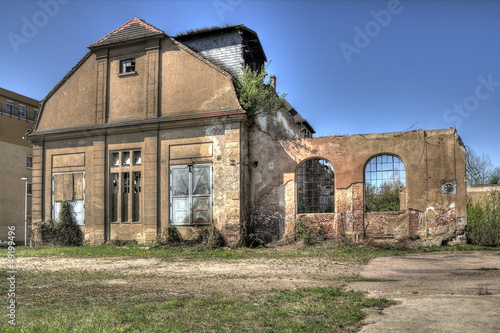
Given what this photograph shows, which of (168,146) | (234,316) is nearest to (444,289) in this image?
(234,316)

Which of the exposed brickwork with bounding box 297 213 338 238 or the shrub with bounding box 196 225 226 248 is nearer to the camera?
the exposed brickwork with bounding box 297 213 338 238

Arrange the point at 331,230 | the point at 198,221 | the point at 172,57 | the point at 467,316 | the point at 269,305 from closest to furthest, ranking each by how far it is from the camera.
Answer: the point at 467,316 → the point at 269,305 → the point at 331,230 → the point at 198,221 → the point at 172,57

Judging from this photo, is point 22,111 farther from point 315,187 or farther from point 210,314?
point 210,314

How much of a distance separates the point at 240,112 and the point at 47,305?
11.9 metres

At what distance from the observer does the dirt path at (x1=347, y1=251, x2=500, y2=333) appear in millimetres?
5059

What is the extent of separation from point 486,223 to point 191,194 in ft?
37.2

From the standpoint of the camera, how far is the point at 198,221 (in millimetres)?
18172

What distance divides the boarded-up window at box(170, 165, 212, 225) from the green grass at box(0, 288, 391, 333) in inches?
432

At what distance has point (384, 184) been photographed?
57.1 feet

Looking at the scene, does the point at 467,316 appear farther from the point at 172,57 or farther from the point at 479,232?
the point at 172,57

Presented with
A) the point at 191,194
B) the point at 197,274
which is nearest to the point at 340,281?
the point at 197,274

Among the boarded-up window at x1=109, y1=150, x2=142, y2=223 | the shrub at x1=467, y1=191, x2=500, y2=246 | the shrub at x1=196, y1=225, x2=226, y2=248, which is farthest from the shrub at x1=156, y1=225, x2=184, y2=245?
the shrub at x1=467, y1=191, x2=500, y2=246

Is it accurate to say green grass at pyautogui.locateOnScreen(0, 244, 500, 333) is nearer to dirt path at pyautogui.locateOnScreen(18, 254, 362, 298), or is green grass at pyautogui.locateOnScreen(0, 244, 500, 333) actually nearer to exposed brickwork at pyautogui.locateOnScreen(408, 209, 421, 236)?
dirt path at pyautogui.locateOnScreen(18, 254, 362, 298)

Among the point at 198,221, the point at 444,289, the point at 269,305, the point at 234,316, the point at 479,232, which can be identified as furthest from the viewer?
the point at 198,221
